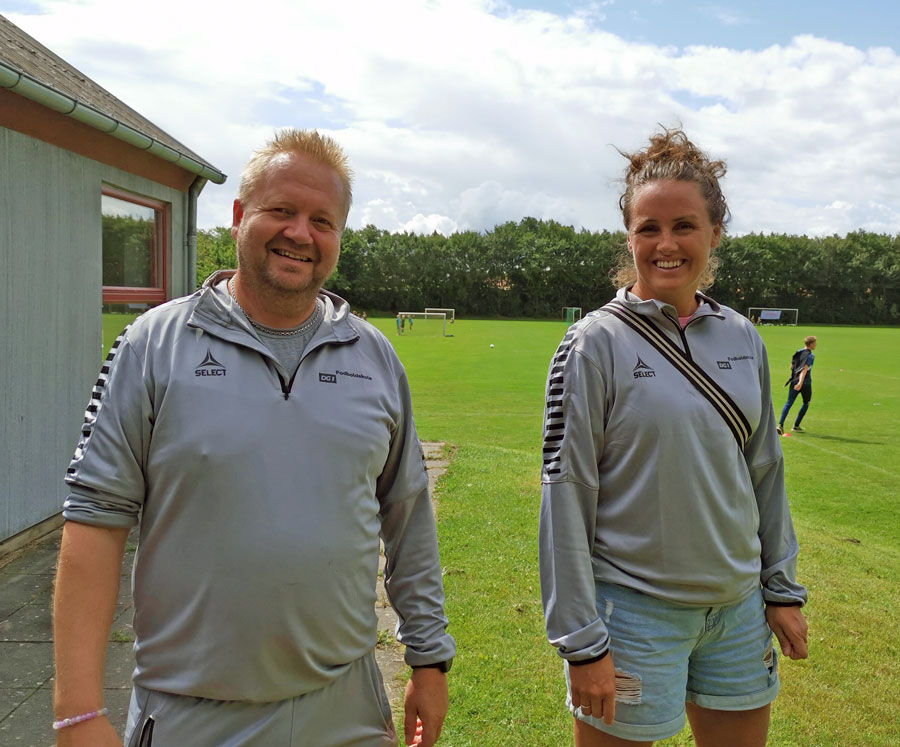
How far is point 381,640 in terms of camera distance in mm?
4340

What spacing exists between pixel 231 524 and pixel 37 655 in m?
3.25

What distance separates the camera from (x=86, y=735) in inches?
62.9

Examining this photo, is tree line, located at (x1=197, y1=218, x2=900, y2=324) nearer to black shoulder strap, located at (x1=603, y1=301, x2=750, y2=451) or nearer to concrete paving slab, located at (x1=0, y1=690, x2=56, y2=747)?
concrete paving slab, located at (x1=0, y1=690, x2=56, y2=747)

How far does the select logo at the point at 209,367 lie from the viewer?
5.73ft

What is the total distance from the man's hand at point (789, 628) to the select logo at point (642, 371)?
867 millimetres

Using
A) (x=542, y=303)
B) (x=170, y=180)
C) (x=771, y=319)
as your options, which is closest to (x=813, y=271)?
(x=771, y=319)

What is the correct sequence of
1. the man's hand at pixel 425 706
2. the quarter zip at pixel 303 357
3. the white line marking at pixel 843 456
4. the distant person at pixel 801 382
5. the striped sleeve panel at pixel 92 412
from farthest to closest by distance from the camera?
the distant person at pixel 801 382 → the white line marking at pixel 843 456 → the man's hand at pixel 425 706 → the quarter zip at pixel 303 357 → the striped sleeve panel at pixel 92 412

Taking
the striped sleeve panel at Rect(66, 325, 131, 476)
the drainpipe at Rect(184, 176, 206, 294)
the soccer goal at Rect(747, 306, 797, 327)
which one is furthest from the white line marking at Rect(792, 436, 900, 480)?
the soccer goal at Rect(747, 306, 797, 327)

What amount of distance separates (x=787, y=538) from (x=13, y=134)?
5.84 meters

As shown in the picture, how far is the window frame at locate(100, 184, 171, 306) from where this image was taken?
294 inches

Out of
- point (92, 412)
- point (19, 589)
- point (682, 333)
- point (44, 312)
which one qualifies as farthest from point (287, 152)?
point (44, 312)

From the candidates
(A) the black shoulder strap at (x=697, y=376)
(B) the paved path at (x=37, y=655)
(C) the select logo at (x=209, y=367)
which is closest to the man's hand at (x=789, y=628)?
(A) the black shoulder strap at (x=697, y=376)

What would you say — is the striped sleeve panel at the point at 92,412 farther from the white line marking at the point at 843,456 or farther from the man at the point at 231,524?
the white line marking at the point at 843,456

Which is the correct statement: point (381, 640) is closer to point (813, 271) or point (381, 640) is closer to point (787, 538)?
point (787, 538)
